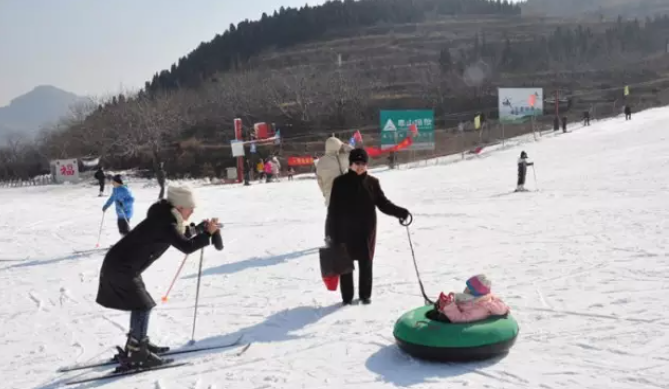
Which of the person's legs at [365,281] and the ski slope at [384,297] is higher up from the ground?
the person's legs at [365,281]

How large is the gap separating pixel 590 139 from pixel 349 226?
2861 cm

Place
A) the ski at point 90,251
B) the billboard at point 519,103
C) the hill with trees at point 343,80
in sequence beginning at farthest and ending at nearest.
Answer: the hill with trees at point 343,80, the billboard at point 519,103, the ski at point 90,251

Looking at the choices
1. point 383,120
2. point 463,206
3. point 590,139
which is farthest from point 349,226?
point 590,139

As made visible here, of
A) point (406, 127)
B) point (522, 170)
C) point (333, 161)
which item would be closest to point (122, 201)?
point (333, 161)

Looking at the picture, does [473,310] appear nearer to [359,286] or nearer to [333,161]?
[359,286]

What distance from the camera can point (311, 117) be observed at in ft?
246

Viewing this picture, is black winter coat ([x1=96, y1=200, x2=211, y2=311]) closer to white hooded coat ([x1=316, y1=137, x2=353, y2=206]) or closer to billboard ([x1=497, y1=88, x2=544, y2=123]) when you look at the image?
white hooded coat ([x1=316, y1=137, x2=353, y2=206])

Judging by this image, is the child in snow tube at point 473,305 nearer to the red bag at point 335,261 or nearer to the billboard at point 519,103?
the red bag at point 335,261

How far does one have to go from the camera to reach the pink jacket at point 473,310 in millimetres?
5059

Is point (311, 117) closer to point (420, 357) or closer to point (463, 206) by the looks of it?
point (463, 206)

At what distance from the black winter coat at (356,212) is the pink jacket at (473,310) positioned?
162 cm

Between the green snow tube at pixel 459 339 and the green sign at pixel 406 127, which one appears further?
the green sign at pixel 406 127

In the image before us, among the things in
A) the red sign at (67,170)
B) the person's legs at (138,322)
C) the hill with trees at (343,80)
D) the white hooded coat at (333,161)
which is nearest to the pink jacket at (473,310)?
the person's legs at (138,322)

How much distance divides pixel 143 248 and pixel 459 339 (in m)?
2.72
